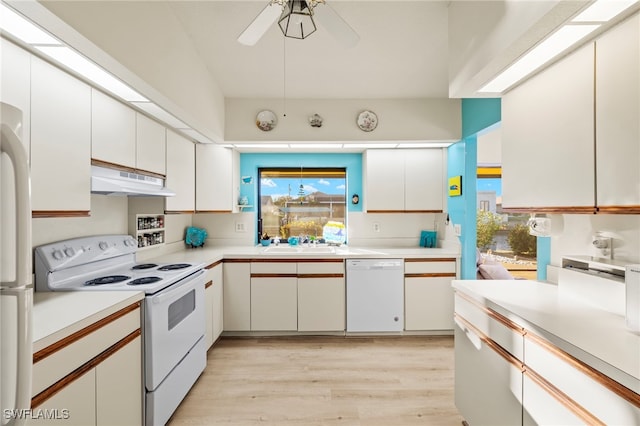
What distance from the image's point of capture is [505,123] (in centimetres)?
182

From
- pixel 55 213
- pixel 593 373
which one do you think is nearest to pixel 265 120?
pixel 55 213

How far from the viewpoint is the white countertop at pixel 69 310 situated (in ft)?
3.74

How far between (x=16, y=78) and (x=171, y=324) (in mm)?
1497

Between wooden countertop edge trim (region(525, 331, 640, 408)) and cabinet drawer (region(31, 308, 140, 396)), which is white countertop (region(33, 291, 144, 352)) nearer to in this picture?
cabinet drawer (region(31, 308, 140, 396))

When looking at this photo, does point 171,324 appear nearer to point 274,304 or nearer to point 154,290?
point 154,290

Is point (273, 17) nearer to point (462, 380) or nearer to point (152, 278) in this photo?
point (152, 278)

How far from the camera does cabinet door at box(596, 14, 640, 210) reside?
3.59ft

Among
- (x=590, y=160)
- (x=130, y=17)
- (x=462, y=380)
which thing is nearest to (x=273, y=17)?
(x=130, y=17)

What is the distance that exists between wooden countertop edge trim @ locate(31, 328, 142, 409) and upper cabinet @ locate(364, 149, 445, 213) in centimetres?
259

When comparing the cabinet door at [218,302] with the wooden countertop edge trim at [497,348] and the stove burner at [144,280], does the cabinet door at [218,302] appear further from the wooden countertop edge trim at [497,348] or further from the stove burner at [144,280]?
the wooden countertop edge trim at [497,348]

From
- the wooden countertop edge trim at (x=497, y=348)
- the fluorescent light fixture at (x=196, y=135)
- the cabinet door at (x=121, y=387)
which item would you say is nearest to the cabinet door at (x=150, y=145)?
the fluorescent light fixture at (x=196, y=135)

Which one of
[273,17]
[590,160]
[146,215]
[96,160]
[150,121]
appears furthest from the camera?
[146,215]

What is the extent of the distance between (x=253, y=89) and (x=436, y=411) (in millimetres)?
3240

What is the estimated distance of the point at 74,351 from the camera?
122 centimetres
